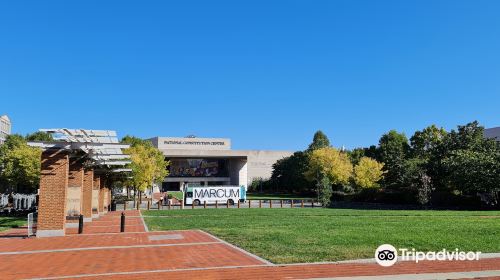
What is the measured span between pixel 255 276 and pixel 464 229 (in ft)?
42.3

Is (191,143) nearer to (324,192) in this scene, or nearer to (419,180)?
(324,192)

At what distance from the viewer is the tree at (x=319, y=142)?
84875 millimetres

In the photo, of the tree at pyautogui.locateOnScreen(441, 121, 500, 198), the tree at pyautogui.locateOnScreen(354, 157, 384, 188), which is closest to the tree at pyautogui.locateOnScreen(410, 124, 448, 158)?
the tree at pyautogui.locateOnScreen(354, 157, 384, 188)

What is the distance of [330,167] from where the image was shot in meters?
70.8

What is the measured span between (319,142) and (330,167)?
1494 cm

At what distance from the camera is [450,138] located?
177ft

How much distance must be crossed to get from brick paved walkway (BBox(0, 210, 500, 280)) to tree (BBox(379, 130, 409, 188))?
160 feet

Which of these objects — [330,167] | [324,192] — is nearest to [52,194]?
[324,192]

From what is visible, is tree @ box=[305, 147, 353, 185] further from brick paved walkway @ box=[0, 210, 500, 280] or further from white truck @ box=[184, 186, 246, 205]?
brick paved walkway @ box=[0, 210, 500, 280]

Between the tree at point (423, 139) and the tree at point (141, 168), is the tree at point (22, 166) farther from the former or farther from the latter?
the tree at point (423, 139)

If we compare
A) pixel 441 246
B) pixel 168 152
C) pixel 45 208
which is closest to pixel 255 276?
pixel 441 246

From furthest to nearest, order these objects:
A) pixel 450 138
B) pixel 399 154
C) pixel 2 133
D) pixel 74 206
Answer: pixel 2 133
pixel 399 154
pixel 450 138
pixel 74 206

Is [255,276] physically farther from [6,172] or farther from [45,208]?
[6,172]

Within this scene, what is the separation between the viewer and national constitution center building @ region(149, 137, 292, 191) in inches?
4338
